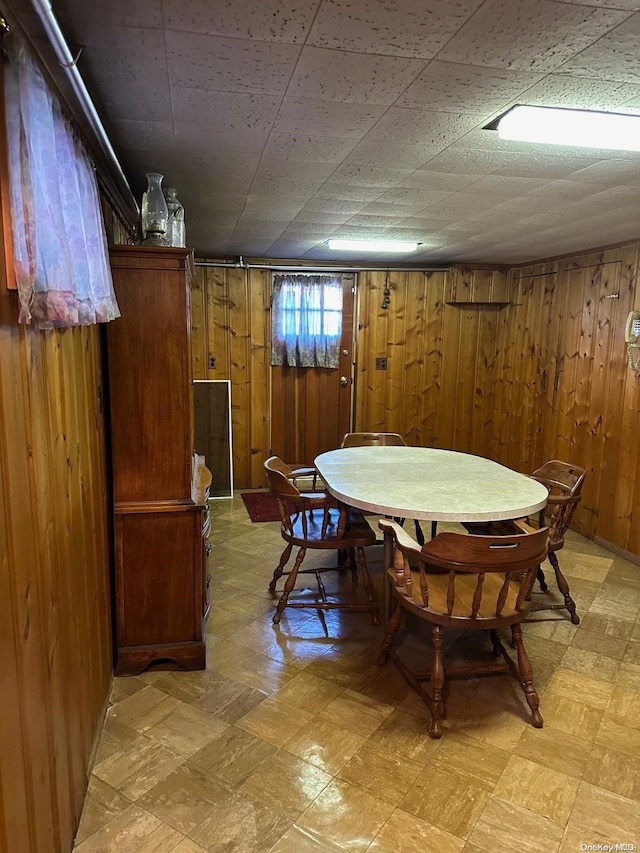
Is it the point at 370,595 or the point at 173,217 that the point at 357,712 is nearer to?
the point at 370,595

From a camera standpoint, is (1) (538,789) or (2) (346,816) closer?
(2) (346,816)

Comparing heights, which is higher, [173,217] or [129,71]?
[129,71]

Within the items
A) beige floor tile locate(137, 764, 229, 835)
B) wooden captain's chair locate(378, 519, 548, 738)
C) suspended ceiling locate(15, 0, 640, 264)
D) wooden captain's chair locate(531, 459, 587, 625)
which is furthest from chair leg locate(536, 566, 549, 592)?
beige floor tile locate(137, 764, 229, 835)

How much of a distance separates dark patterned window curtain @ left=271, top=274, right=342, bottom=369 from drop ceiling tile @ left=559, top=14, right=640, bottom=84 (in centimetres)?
384

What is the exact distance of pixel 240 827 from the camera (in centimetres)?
168

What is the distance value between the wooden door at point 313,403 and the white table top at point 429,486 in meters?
1.99

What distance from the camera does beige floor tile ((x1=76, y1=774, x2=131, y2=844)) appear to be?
167cm

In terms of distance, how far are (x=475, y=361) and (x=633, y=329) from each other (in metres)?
1.90

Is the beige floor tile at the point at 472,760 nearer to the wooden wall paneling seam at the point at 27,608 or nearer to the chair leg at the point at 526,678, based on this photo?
the chair leg at the point at 526,678

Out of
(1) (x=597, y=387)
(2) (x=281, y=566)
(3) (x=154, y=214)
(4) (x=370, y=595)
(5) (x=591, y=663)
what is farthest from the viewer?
(1) (x=597, y=387)

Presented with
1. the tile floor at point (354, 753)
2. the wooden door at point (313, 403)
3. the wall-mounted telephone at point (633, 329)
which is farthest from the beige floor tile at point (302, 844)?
the wooden door at point (313, 403)

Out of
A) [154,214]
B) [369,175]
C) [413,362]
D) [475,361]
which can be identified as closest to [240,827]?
[154,214]

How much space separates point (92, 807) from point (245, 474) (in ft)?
12.3

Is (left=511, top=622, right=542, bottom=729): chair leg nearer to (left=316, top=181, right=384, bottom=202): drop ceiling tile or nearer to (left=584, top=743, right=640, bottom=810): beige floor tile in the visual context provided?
(left=584, top=743, right=640, bottom=810): beige floor tile
